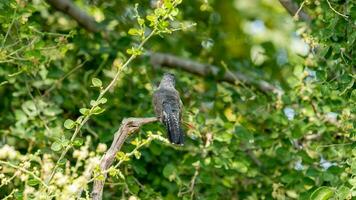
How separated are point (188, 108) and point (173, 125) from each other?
121cm

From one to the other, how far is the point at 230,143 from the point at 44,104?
1002 millimetres

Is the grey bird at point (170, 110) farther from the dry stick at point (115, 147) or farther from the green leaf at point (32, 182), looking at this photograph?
the green leaf at point (32, 182)

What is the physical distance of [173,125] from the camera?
11.1 feet

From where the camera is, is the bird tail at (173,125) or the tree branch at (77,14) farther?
the tree branch at (77,14)

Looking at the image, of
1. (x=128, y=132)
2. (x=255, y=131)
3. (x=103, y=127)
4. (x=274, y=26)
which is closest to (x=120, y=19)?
(x=103, y=127)

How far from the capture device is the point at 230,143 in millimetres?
4457

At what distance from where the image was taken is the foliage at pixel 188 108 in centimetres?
380

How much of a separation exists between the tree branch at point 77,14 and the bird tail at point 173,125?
5.97ft

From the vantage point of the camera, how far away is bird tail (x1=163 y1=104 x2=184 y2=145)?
10.9 ft

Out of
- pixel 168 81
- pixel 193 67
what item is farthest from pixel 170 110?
pixel 193 67

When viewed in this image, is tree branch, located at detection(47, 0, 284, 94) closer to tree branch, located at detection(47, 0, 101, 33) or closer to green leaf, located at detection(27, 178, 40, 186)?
tree branch, located at detection(47, 0, 101, 33)

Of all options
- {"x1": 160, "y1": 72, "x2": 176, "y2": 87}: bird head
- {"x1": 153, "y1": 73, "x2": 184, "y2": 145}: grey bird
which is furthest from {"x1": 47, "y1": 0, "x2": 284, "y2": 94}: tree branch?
{"x1": 153, "y1": 73, "x2": 184, "y2": 145}: grey bird

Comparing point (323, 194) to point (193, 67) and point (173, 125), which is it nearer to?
point (173, 125)

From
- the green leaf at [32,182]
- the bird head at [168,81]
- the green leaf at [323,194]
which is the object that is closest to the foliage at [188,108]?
the green leaf at [323,194]
